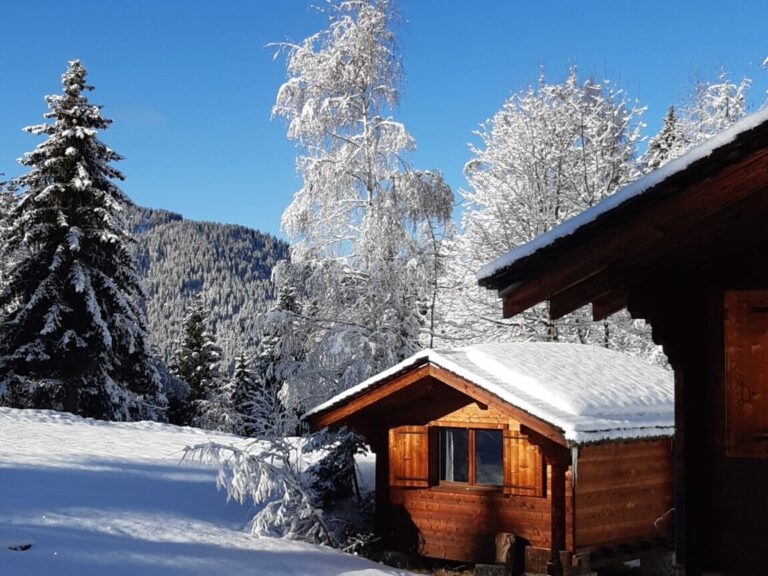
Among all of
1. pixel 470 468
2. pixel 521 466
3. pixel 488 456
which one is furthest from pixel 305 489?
pixel 488 456

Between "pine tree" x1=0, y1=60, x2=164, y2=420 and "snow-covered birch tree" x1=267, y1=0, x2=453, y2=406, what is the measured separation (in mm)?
10411

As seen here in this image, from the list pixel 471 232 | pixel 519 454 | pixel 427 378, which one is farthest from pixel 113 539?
pixel 471 232

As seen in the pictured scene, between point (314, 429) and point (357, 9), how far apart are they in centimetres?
945

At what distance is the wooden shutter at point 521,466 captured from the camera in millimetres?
14361

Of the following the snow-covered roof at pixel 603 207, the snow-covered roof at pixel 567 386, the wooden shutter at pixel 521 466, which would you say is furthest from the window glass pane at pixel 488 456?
the snow-covered roof at pixel 603 207

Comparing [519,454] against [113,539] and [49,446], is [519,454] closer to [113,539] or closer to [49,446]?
[113,539]

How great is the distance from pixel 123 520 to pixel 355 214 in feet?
27.0

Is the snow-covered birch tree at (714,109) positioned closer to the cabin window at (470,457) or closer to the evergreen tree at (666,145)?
the evergreen tree at (666,145)

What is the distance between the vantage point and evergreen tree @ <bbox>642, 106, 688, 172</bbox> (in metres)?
23.3

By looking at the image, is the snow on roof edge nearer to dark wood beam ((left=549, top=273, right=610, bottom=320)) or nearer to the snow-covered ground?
the snow-covered ground

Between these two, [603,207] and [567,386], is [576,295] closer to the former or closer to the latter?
[603,207]

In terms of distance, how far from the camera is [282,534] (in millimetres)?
14391

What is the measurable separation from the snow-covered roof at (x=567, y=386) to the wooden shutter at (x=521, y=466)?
3.32 feet

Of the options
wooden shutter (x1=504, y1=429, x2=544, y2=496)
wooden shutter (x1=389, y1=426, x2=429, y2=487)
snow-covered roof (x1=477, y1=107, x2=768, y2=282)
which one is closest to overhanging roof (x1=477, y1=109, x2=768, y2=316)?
snow-covered roof (x1=477, y1=107, x2=768, y2=282)
